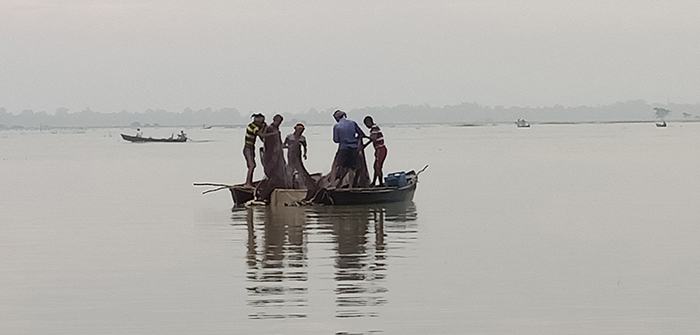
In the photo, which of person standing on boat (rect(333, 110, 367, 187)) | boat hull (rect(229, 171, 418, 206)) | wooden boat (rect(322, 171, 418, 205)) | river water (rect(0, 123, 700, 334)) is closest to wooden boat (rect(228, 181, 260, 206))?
boat hull (rect(229, 171, 418, 206))

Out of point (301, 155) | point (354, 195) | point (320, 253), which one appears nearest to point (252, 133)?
point (301, 155)

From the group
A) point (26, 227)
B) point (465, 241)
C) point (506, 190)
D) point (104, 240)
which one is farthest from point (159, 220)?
point (506, 190)

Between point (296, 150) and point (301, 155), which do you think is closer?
point (301, 155)

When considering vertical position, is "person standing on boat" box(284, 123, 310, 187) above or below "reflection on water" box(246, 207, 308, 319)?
above

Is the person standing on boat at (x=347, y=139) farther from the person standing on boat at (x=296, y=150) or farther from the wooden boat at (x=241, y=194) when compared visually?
the wooden boat at (x=241, y=194)

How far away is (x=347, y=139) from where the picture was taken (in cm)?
2228

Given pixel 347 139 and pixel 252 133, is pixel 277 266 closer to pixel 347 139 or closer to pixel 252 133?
pixel 347 139

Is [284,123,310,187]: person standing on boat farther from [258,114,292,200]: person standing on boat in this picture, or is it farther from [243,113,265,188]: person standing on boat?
[243,113,265,188]: person standing on boat

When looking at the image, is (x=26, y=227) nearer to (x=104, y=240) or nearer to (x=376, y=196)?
(x=104, y=240)

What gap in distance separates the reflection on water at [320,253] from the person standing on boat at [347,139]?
0.97m

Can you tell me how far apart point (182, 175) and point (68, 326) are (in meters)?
33.0

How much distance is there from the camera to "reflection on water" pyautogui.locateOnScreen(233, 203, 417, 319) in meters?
11.1

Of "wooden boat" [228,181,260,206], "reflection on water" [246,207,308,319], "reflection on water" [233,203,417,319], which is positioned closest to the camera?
"reflection on water" [246,207,308,319]

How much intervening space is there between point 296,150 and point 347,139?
4.13 ft
